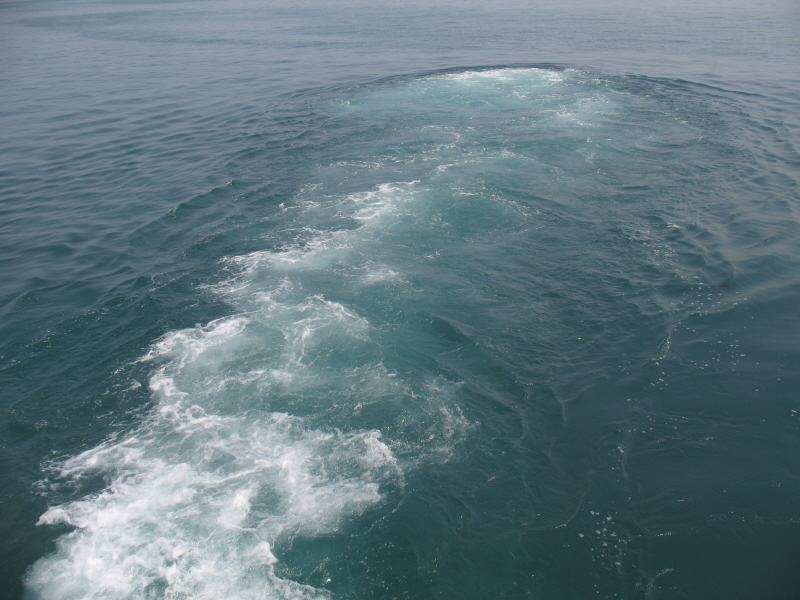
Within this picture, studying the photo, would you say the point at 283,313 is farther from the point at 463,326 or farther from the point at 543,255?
the point at 543,255

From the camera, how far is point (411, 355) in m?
22.1

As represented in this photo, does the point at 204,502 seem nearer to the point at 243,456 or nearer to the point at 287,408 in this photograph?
the point at 243,456

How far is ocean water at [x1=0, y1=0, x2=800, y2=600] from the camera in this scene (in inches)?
598

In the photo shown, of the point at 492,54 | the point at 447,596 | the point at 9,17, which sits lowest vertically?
the point at 447,596

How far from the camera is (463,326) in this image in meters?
23.3

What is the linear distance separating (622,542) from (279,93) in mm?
60151

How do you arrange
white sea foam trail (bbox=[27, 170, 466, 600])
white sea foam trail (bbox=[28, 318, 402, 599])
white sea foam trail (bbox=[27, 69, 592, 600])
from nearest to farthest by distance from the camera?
white sea foam trail (bbox=[28, 318, 402, 599])
white sea foam trail (bbox=[27, 170, 466, 600])
white sea foam trail (bbox=[27, 69, 592, 600])

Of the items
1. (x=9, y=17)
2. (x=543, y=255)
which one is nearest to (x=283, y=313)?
(x=543, y=255)

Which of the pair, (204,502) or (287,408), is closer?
(204,502)

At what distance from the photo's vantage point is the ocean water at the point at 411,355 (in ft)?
49.9

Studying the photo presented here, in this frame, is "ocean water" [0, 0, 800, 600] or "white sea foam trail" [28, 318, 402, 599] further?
"ocean water" [0, 0, 800, 600]

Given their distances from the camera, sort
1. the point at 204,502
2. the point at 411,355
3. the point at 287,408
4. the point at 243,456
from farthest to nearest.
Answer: the point at 411,355 < the point at 287,408 < the point at 243,456 < the point at 204,502

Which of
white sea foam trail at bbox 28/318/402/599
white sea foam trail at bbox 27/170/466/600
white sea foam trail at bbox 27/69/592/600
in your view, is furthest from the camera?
white sea foam trail at bbox 27/69/592/600

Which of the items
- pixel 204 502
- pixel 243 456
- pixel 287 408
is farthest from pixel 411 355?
pixel 204 502
